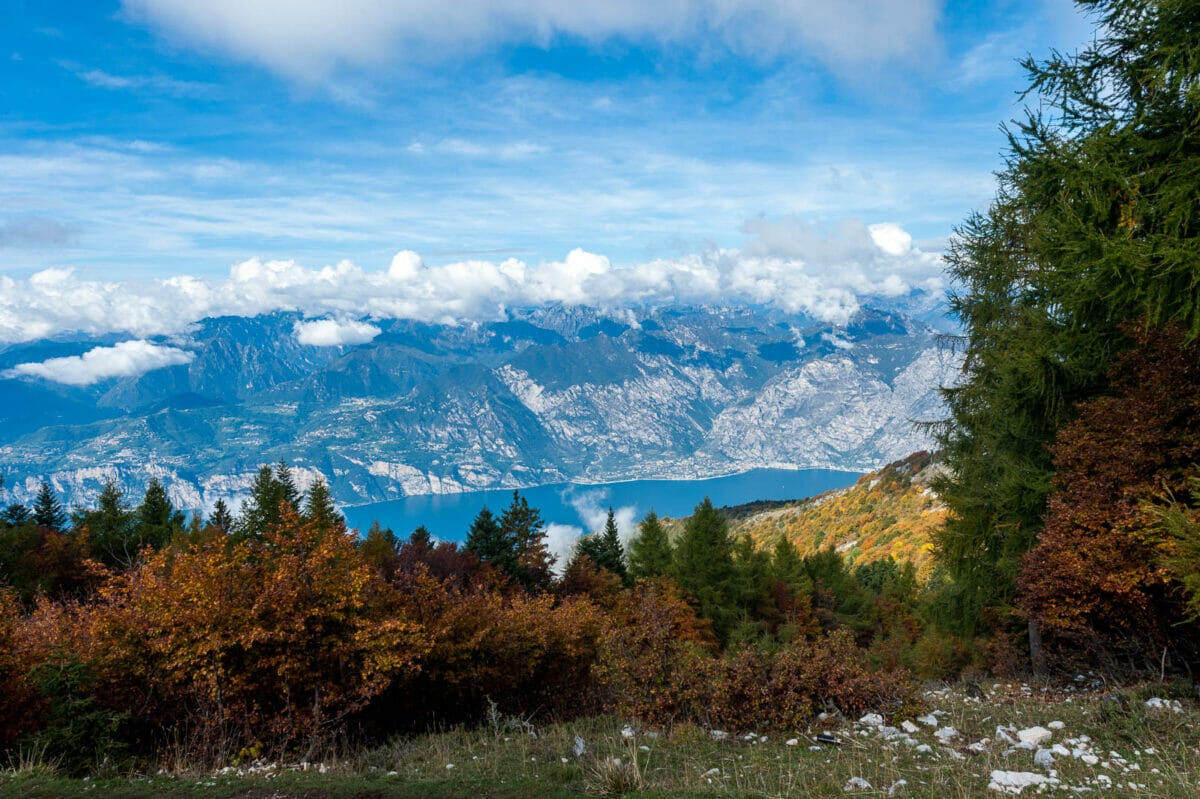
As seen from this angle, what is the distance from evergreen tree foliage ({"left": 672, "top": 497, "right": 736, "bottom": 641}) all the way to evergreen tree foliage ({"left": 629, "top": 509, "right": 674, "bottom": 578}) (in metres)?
5.60

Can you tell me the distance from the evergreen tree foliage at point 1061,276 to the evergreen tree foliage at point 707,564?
76.2 ft

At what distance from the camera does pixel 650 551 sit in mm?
54031

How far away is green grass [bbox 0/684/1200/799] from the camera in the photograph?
708 cm

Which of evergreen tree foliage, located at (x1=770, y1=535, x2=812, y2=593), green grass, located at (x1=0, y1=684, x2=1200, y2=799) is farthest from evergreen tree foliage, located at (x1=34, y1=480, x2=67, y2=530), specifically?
green grass, located at (x1=0, y1=684, x2=1200, y2=799)

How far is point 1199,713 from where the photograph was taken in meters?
8.83

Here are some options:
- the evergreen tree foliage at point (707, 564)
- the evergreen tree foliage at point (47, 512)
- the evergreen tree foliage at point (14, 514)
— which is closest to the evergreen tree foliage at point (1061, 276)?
the evergreen tree foliage at point (707, 564)

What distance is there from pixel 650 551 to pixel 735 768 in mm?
46622

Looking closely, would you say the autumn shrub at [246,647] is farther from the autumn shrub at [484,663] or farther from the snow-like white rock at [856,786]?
the snow-like white rock at [856,786]

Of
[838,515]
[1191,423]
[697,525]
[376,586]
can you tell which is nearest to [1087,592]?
[1191,423]

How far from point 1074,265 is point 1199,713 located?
663 cm

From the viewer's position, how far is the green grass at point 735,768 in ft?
23.2

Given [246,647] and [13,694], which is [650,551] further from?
[13,694]

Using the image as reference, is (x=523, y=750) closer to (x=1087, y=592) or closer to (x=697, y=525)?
(x=1087, y=592)

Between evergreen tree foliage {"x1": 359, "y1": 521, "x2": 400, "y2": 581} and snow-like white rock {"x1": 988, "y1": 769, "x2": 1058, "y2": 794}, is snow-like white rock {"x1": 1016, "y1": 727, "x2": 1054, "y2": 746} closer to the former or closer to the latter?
snow-like white rock {"x1": 988, "y1": 769, "x2": 1058, "y2": 794}
